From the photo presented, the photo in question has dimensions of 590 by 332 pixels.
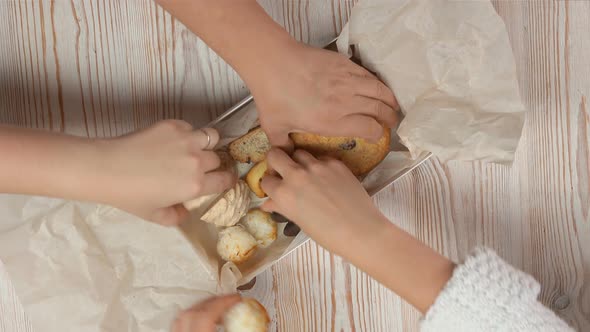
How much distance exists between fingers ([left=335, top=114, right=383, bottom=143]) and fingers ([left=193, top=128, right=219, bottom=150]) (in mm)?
127

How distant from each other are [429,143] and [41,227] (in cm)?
41

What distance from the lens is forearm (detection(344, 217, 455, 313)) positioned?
21.2 inches

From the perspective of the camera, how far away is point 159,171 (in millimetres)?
547

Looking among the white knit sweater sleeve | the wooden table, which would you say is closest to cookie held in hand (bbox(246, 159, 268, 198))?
the wooden table

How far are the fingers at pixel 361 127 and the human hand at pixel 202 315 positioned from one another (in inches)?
8.6

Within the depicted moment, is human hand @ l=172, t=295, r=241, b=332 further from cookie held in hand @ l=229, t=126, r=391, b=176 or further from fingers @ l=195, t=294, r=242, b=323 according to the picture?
cookie held in hand @ l=229, t=126, r=391, b=176

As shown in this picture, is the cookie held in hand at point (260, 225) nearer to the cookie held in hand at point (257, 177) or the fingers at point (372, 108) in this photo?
the cookie held in hand at point (257, 177)

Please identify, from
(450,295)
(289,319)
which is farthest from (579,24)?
(289,319)

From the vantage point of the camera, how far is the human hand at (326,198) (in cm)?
55

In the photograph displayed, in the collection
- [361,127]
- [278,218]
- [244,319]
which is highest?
[361,127]

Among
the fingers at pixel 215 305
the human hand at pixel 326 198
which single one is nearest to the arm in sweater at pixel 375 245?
→ the human hand at pixel 326 198

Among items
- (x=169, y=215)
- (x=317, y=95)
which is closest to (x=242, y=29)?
(x=317, y=95)

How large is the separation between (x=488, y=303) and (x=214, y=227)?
0.96 feet

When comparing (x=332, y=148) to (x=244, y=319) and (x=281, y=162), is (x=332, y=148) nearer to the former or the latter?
(x=281, y=162)
